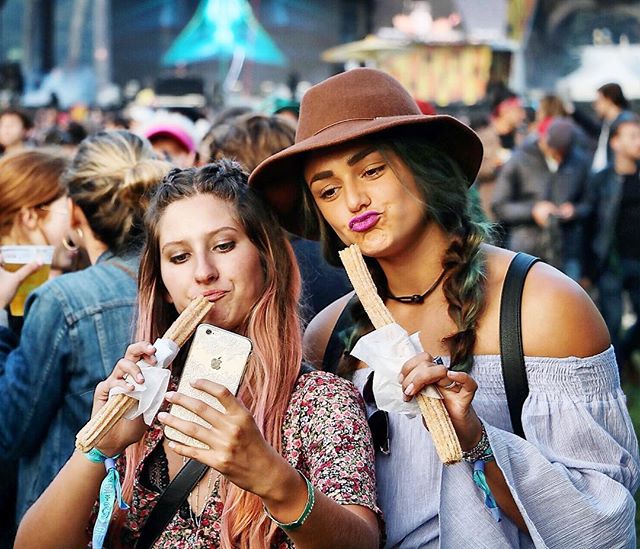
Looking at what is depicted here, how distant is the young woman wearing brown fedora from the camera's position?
2529 millimetres

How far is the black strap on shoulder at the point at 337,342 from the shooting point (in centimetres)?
299

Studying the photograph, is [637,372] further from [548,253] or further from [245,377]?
[245,377]

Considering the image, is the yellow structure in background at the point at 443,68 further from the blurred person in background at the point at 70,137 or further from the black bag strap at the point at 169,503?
the black bag strap at the point at 169,503

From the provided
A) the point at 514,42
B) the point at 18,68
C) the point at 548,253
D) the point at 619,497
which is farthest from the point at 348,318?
the point at 514,42

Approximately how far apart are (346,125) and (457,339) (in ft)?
2.09

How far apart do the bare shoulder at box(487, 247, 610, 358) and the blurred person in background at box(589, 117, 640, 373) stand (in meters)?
6.13

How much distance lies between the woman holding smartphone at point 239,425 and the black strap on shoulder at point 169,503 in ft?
0.07

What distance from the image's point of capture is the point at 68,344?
3439 mm

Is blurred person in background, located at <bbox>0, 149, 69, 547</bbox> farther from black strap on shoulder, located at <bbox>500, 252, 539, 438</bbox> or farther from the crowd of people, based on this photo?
black strap on shoulder, located at <bbox>500, 252, 539, 438</bbox>

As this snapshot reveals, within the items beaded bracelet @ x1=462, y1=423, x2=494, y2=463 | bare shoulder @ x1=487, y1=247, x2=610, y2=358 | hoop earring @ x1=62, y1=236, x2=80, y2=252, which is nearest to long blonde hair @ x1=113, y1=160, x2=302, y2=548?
beaded bracelet @ x1=462, y1=423, x2=494, y2=463

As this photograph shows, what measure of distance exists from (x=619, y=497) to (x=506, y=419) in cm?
33

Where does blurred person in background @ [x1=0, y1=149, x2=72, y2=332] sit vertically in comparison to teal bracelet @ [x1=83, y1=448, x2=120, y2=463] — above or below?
below

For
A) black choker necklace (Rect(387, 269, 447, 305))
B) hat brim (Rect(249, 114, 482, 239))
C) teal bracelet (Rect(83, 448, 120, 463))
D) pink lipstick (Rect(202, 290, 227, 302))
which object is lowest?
teal bracelet (Rect(83, 448, 120, 463))

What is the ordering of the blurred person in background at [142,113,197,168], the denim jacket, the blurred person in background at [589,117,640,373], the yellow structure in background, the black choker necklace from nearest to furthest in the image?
the black choker necklace, the denim jacket, the blurred person in background at [142,113,197,168], the blurred person in background at [589,117,640,373], the yellow structure in background
